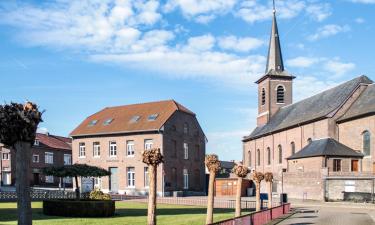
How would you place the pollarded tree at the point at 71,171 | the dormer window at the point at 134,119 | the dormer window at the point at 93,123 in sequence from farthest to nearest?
the dormer window at the point at 93,123 → the dormer window at the point at 134,119 → the pollarded tree at the point at 71,171

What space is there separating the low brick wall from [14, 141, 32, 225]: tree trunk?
17.2 feet

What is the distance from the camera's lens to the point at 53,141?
73.8 meters

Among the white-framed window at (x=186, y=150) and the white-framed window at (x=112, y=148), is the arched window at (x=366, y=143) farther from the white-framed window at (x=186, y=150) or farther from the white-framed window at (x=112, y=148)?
the white-framed window at (x=112, y=148)

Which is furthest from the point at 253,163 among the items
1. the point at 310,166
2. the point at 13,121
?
the point at 13,121

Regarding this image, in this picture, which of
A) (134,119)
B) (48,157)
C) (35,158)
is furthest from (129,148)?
(48,157)

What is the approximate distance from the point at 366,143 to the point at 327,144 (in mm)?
3684

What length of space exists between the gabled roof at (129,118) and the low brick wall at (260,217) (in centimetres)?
2593

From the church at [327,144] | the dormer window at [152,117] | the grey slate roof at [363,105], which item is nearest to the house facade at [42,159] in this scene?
the dormer window at [152,117]

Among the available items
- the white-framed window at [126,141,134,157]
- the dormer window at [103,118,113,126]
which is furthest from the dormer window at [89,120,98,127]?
the white-framed window at [126,141,134,157]

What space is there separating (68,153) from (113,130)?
2526cm

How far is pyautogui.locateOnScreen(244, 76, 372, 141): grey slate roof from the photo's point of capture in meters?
49.2

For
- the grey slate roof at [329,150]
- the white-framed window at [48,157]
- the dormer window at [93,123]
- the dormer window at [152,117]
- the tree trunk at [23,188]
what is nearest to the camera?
the tree trunk at [23,188]

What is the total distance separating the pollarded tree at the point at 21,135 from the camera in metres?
12.4

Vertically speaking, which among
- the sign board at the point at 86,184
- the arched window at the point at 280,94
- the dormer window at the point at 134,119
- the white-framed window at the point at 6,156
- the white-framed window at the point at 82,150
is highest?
the arched window at the point at 280,94
